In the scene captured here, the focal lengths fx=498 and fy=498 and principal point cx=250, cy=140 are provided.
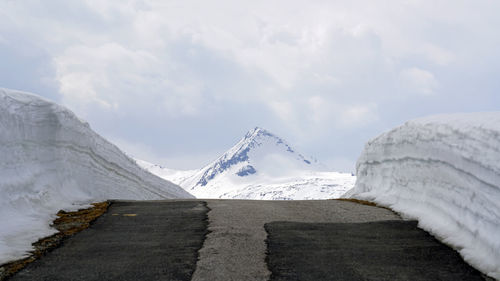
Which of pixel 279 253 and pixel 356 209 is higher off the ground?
pixel 356 209

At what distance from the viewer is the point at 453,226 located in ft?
28.0

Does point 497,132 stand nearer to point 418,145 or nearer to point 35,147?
point 418,145

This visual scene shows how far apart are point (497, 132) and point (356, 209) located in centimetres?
498

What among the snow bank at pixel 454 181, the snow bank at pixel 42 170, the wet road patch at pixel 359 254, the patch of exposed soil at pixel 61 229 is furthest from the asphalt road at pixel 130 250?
the snow bank at pixel 454 181

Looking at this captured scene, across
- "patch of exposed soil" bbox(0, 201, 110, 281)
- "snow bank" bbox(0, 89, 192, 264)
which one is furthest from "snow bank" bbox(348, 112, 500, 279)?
"snow bank" bbox(0, 89, 192, 264)

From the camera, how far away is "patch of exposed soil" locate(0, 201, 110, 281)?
688 cm

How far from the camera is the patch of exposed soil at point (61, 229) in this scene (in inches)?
271

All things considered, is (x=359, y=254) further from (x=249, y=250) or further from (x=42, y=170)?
(x=42, y=170)

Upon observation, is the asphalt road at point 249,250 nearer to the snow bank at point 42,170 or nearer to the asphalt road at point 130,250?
the asphalt road at point 130,250

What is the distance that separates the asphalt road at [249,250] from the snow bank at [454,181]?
349 millimetres

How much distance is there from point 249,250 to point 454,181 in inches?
168

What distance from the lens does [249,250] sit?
24.6 feet

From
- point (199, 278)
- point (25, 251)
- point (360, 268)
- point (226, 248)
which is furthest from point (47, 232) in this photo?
point (360, 268)

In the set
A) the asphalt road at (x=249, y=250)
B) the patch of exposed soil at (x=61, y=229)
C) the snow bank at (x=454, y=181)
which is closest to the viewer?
the asphalt road at (x=249, y=250)
